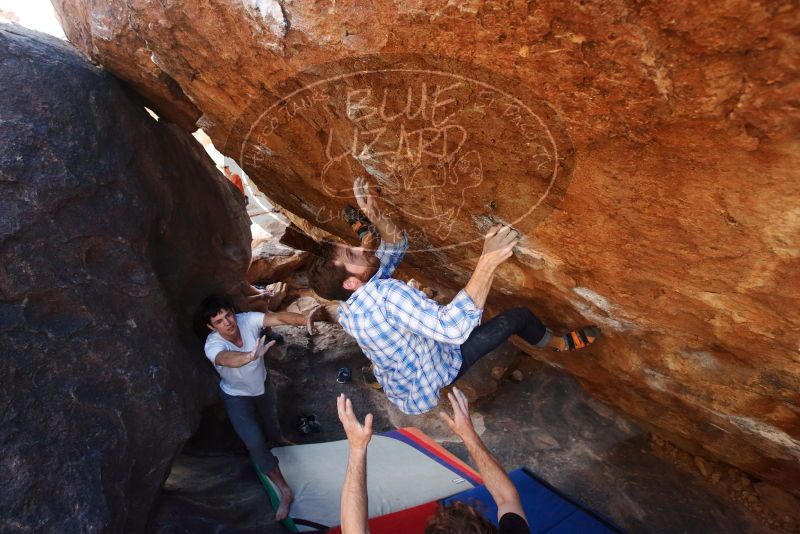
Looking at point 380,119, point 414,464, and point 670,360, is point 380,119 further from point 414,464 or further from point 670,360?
point 414,464

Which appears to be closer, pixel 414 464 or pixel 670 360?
pixel 670 360

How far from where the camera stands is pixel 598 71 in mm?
1327

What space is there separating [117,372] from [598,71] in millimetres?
2480

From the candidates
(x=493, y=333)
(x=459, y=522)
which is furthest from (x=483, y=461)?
(x=493, y=333)

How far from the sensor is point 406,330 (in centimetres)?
220

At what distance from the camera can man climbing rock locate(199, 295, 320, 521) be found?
116 inches

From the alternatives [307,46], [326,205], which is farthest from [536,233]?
[326,205]

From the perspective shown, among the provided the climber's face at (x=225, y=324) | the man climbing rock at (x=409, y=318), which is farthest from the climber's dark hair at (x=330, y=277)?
the climber's face at (x=225, y=324)

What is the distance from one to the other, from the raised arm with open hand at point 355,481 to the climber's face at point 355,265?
1.72ft

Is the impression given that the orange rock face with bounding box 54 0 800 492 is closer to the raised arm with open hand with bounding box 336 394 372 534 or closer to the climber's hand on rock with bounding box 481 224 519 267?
the climber's hand on rock with bounding box 481 224 519 267

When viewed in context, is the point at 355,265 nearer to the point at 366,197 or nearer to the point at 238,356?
the point at 366,197

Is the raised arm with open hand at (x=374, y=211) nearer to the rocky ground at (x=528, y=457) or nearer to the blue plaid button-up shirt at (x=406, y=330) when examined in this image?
the blue plaid button-up shirt at (x=406, y=330)

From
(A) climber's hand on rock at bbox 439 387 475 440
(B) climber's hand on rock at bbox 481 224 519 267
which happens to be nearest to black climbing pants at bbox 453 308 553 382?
(A) climber's hand on rock at bbox 439 387 475 440

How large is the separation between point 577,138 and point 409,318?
2.95 feet
